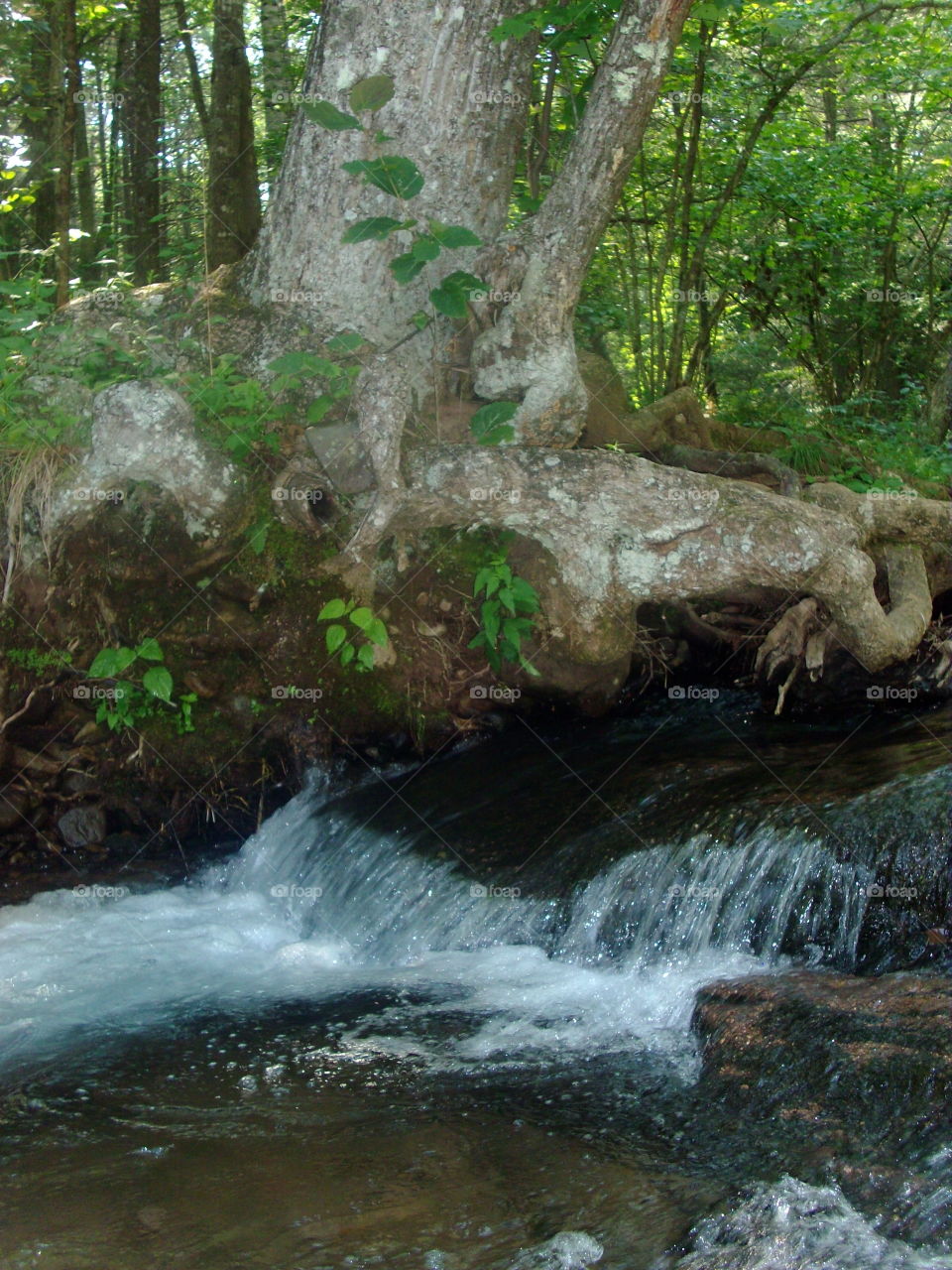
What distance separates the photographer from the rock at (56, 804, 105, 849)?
6.14 meters

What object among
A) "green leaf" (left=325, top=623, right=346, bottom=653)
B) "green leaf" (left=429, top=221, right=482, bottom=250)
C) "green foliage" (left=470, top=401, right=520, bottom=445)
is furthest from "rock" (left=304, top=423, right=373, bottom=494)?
"green leaf" (left=429, top=221, right=482, bottom=250)

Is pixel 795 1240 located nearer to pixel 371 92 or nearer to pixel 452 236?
pixel 452 236

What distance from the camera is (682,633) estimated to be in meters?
6.65

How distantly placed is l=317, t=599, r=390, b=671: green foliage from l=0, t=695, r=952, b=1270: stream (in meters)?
0.76

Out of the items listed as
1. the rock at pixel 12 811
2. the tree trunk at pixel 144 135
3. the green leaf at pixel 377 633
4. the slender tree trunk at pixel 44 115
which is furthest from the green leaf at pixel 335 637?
the tree trunk at pixel 144 135

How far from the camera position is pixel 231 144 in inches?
346

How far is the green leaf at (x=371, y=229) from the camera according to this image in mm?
5152

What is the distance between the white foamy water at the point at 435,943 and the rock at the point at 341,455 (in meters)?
1.64

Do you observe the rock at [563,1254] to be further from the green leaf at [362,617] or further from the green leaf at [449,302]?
the green leaf at [449,302]

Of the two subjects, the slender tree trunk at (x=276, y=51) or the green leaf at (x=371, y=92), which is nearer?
the green leaf at (x=371, y=92)

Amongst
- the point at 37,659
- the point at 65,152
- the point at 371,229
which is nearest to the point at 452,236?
the point at 371,229

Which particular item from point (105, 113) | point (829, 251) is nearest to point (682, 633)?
point (829, 251)

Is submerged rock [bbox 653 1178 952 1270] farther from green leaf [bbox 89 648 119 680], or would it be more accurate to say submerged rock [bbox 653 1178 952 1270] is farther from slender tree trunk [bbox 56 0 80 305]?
slender tree trunk [bbox 56 0 80 305]

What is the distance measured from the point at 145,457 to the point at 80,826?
6.79ft
